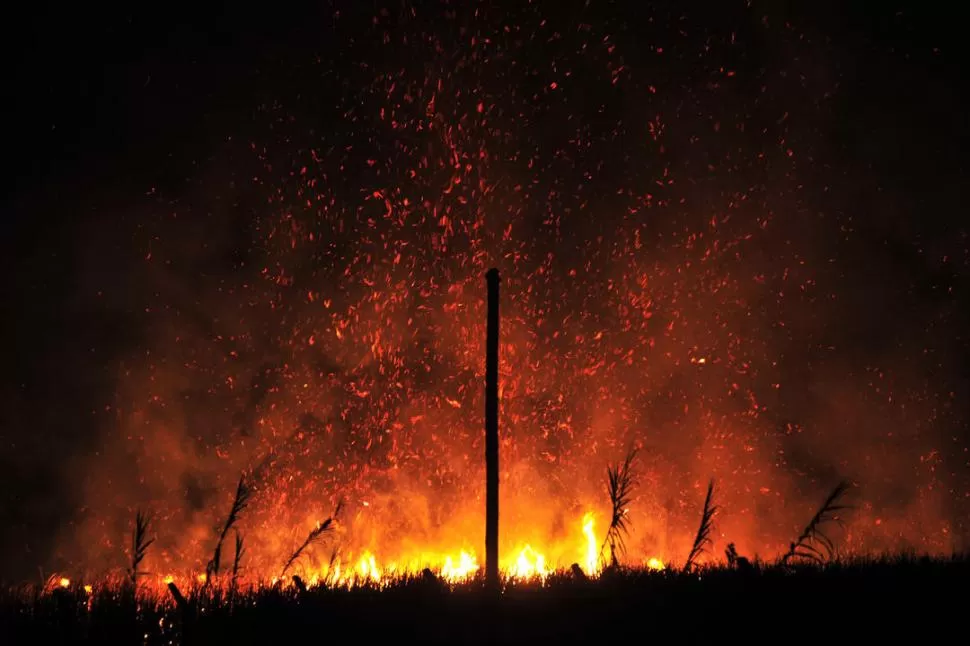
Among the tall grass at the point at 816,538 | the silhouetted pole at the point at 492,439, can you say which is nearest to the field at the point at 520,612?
the silhouetted pole at the point at 492,439

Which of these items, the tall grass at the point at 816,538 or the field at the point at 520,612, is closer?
the field at the point at 520,612

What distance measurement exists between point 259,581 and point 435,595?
1943 millimetres

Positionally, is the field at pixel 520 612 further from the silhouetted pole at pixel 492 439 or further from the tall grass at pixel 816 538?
the tall grass at pixel 816 538

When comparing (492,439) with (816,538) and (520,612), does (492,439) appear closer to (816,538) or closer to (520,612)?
(520,612)

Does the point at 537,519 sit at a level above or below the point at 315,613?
above

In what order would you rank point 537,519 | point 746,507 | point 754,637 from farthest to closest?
point 746,507 → point 537,519 → point 754,637

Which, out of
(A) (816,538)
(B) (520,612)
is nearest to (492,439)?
(B) (520,612)

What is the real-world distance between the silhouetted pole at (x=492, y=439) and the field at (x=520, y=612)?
33.2 inches

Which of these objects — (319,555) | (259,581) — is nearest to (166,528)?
(319,555)

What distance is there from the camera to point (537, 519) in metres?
31.6

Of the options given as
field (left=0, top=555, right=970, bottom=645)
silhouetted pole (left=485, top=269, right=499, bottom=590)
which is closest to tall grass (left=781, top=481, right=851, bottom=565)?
field (left=0, top=555, right=970, bottom=645)

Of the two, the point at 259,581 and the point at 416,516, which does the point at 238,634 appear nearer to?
the point at 259,581

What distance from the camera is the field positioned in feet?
24.7

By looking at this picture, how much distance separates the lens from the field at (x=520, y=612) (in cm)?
753
